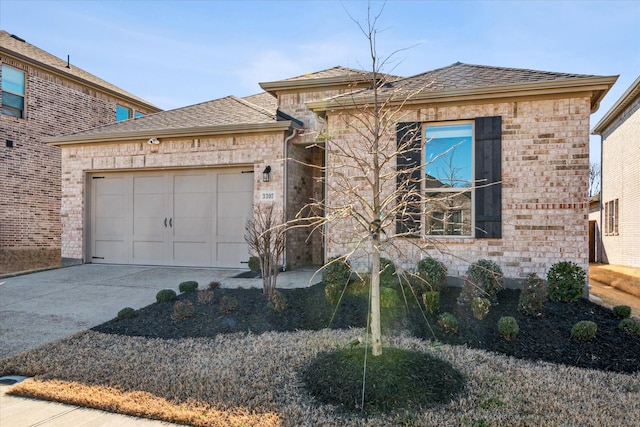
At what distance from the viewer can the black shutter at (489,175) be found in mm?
6766

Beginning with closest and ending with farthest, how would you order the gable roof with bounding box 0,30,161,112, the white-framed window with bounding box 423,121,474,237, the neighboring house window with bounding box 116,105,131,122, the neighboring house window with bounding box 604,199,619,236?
1. the white-framed window with bounding box 423,121,474,237
2. the gable roof with bounding box 0,30,161,112
3. the neighboring house window with bounding box 604,199,619,236
4. the neighboring house window with bounding box 116,105,131,122

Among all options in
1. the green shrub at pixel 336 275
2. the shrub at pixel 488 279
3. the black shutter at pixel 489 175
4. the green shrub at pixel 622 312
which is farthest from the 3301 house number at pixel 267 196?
the green shrub at pixel 622 312

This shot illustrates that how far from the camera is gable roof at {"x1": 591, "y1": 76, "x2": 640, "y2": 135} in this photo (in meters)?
11.6

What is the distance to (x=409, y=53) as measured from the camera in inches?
177

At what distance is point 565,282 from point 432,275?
1887mm

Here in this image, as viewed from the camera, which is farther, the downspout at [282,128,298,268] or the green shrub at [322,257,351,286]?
the downspout at [282,128,298,268]

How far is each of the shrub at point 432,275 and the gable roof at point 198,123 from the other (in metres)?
4.33

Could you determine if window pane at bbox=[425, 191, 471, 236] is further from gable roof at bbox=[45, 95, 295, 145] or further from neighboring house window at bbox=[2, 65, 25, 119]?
neighboring house window at bbox=[2, 65, 25, 119]

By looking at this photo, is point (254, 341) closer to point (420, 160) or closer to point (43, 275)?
point (420, 160)

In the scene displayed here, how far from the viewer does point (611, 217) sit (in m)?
14.6

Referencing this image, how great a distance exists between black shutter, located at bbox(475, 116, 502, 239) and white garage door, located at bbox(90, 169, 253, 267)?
4.91m

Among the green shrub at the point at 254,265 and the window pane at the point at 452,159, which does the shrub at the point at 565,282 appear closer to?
the window pane at the point at 452,159

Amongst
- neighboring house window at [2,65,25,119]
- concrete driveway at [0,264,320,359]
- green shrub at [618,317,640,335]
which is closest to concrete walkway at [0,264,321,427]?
concrete driveway at [0,264,320,359]

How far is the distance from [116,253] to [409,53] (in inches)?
353
